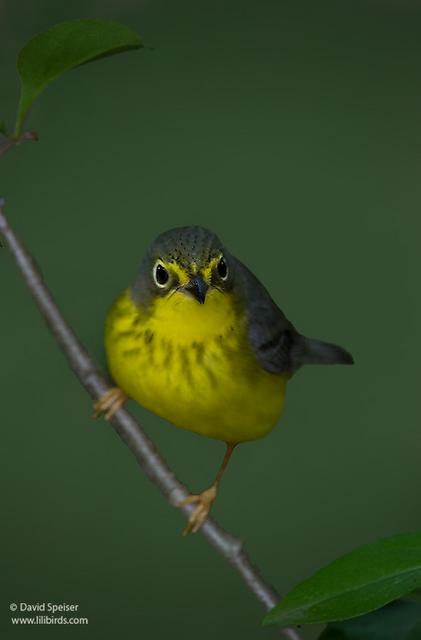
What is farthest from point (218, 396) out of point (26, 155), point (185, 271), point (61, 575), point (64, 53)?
point (26, 155)

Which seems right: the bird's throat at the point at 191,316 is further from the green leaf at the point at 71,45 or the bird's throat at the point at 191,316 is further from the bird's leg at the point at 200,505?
the green leaf at the point at 71,45

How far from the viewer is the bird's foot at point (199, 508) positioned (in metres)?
1.12

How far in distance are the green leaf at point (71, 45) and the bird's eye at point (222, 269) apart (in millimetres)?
435

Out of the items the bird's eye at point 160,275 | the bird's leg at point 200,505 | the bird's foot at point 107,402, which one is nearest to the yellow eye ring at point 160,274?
the bird's eye at point 160,275

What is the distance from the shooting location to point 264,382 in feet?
5.59

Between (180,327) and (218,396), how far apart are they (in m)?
0.15

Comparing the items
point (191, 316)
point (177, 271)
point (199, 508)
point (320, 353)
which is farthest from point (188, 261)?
point (320, 353)

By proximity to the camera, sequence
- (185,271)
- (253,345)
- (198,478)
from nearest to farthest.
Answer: (185,271) → (253,345) → (198,478)

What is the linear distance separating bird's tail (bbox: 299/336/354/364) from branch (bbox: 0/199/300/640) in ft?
1.88

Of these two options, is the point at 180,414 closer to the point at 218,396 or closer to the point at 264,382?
the point at 218,396

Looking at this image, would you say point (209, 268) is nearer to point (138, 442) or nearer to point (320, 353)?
point (138, 442)

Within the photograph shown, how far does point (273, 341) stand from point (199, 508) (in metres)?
0.45

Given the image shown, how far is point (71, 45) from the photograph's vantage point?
39.2 inches

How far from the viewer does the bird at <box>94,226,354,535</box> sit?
1487 mm
